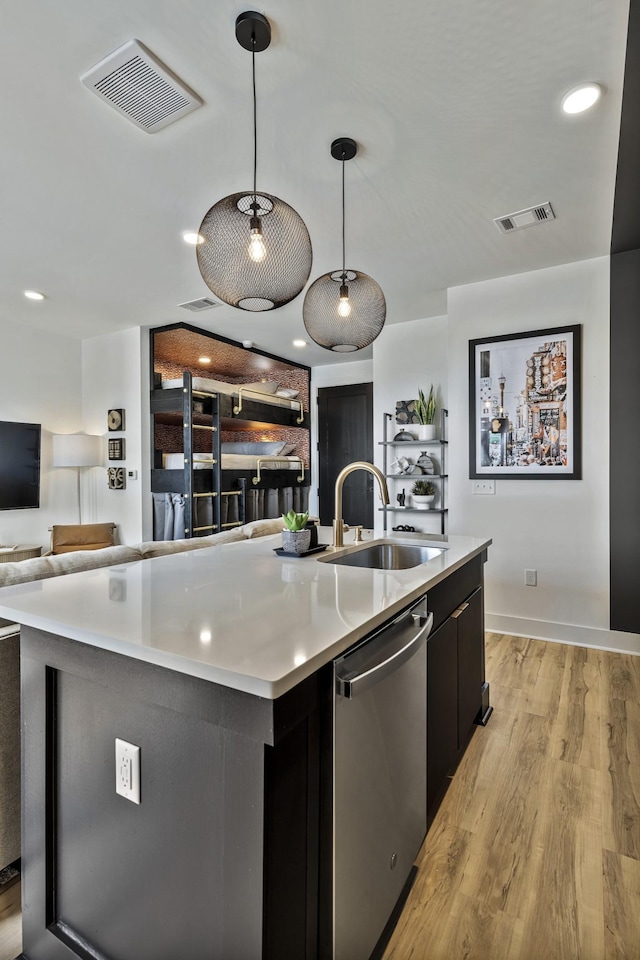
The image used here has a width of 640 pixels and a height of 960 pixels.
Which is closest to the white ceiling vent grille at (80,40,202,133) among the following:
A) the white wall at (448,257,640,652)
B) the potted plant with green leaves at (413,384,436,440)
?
the white wall at (448,257,640,652)

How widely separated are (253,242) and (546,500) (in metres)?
2.87

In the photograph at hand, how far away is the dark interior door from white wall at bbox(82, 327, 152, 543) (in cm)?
237

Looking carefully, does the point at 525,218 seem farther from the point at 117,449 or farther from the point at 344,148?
the point at 117,449

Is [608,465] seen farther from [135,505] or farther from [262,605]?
[135,505]

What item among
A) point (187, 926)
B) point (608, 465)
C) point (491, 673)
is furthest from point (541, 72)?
point (491, 673)

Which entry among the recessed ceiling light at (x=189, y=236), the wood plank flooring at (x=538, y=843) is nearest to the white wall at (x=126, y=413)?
the recessed ceiling light at (x=189, y=236)

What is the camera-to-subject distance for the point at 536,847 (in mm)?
1590

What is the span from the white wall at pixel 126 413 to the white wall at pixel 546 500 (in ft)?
9.99

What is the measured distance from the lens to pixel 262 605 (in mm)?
1207

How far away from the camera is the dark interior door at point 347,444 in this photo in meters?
6.04

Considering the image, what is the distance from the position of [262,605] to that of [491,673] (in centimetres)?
225

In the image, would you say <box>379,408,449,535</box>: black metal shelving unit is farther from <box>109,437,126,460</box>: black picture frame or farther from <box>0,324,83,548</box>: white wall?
<box>0,324,83,548</box>: white wall

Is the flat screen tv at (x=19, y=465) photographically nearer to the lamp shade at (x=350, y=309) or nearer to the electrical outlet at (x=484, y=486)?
the lamp shade at (x=350, y=309)

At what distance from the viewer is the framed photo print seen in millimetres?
3375
